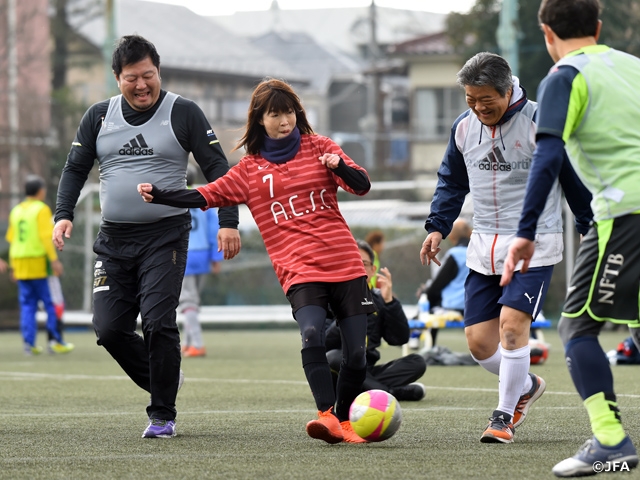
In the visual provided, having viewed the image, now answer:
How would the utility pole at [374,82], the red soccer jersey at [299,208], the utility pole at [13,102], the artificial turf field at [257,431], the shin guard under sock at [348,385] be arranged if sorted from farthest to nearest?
the utility pole at [374,82] → the utility pole at [13,102] → the shin guard under sock at [348,385] → the red soccer jersey at [299,208] → the artificial turf field at [257,431]

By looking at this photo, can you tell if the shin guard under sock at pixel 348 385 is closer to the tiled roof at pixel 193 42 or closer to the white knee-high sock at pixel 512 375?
the white knee-high sock at pixel 512 375

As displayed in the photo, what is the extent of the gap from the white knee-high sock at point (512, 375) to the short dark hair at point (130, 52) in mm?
2476

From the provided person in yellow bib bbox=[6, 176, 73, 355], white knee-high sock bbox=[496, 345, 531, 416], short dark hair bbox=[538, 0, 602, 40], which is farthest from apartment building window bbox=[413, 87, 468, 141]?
short dark hair bbox=[538, 0, 602, 40]

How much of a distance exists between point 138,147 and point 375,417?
6.67ft

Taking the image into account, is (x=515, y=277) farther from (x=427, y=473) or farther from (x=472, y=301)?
(x=427, y=473)

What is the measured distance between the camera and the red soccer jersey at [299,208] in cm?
611

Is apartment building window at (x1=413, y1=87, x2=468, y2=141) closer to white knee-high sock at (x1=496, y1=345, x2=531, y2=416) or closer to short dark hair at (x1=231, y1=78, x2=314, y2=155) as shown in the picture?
short dark hair at (x1=231, y1=78, x2=314, y2=155)

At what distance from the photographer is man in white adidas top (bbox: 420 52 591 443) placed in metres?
6.00

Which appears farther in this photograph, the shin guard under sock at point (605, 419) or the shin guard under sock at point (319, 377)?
the shin guard under sock at point (319, 377)

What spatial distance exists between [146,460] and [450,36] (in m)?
25.7

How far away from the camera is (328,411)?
5.94 metres

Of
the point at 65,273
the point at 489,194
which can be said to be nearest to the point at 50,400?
the point at 489,194

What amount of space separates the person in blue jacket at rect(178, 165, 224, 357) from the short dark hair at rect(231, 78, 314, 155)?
7.72 metres

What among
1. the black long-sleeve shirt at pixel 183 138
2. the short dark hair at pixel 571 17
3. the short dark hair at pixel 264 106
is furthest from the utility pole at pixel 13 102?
the short dark hair at pixel 571 17
